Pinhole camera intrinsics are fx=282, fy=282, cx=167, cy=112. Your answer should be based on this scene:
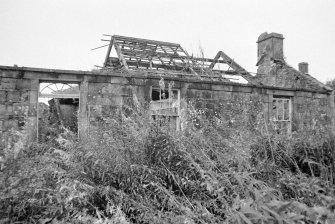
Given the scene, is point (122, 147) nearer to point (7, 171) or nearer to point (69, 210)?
point (69, 210)

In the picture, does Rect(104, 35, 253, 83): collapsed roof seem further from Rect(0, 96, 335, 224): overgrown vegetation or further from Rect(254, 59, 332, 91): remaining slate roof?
Rect(0, 96, 335, 224): overgrown vegetation

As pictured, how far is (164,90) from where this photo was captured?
1028 centimetres

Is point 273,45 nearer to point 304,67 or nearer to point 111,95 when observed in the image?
point 304,67

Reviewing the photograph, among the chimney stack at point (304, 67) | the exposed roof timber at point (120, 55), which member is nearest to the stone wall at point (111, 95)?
the exposed roof timber at point (120, 55)

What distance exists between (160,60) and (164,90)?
3608 mm

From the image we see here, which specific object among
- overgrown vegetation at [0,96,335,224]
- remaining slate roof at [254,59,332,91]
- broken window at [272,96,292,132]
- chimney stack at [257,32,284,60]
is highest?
chimney stack at [257,32,284,60]

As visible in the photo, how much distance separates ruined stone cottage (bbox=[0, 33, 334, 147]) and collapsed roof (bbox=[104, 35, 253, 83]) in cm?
5

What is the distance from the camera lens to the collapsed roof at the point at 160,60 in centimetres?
1279

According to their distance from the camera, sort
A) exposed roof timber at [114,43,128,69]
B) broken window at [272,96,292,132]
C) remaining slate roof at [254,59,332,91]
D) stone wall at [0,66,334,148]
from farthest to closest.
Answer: remaining slate roof at [254,59,332,91] < exposed roof timber at [114,43,128,69] < broken window at [272,96,292,132] < stone wall at [0,66,334,148]

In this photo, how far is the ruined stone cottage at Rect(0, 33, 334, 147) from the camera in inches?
308

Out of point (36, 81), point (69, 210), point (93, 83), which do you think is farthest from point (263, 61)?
point (69, 210)

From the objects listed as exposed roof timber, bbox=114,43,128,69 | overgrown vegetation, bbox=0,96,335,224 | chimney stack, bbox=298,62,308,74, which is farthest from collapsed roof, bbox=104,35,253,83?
overgrown vegetation, bbox=0,96,335,224

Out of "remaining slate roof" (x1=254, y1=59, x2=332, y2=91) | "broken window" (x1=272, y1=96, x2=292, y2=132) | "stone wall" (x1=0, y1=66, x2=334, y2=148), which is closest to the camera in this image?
"stone wall" (x1=0, y1=66, x2=334, y2=148)

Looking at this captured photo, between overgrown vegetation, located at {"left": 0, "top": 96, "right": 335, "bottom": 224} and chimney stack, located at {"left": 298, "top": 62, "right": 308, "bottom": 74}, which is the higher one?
chimney stack, located at {"left": 298, "top": 62, "right": 308, "bottom": 74}
